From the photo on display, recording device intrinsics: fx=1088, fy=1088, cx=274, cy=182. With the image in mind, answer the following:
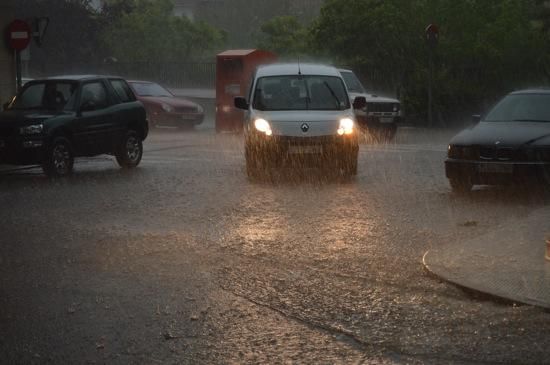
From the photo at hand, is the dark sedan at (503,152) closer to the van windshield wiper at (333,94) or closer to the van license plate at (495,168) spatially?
the van license plate at (495,168)

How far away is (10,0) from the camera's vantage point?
27156 mm

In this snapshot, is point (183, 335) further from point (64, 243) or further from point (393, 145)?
point (393, 145)

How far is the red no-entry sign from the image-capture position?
80.2 ft

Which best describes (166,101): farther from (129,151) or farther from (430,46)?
(129,151)

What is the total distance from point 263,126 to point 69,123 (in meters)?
3.49

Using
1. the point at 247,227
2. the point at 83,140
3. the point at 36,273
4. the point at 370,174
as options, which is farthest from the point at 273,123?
the point at 36,273

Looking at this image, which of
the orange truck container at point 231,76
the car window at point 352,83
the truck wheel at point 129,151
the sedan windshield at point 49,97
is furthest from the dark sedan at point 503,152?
the orange truck container at point 231,76

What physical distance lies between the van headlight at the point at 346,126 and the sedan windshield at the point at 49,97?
15.9 ft

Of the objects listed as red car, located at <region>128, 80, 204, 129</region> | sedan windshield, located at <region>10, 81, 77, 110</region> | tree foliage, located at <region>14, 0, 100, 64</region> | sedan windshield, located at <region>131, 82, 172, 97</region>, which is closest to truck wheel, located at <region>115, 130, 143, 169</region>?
sedan windshield, located at <region>10, 81, 77, 110</region>

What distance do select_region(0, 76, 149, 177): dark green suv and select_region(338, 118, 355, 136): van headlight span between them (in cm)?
455

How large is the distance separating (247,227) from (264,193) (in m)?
3.52

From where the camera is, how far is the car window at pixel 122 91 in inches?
798

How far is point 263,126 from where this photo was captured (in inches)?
686

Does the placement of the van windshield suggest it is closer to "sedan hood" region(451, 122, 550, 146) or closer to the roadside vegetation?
"sedan hood" region(451, 122, 550, 146)
